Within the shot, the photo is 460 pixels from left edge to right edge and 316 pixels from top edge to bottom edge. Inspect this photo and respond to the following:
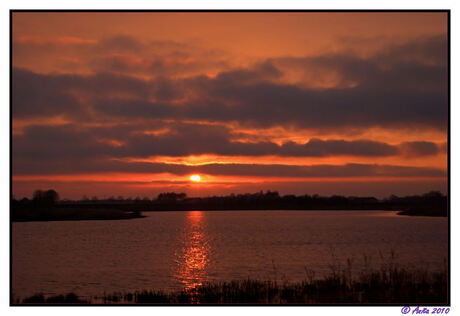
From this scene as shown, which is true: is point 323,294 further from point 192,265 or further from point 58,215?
point 58,215

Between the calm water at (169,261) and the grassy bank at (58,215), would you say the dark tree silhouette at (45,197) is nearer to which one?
the grassy bank at (58,215)

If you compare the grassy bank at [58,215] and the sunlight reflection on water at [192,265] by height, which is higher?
the sunlight reflection on water at [192,265]

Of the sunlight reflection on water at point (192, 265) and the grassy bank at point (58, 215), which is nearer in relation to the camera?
the sunlight reflection on water at point (192, 265)

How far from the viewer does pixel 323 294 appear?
24.3 metres

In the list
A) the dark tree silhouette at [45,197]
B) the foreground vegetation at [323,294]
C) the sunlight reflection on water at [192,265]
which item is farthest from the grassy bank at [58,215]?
the foreground vegetation at [323,294]

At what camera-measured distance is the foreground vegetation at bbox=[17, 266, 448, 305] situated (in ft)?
73.2

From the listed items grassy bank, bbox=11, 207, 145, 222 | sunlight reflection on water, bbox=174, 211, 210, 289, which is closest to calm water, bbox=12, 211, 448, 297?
sunlight reflection on water, bbox=174, 211, 210, 289

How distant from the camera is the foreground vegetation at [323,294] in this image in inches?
878

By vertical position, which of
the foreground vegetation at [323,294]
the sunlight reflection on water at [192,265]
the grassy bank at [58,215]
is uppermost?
the foreground vegetation at [323,294]

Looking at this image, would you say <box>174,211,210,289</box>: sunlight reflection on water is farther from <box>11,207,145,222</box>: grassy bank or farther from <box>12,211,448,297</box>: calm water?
<box>11,207,145,222</box>: grassy bank

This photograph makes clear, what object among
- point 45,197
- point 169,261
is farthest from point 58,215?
point 169,261
